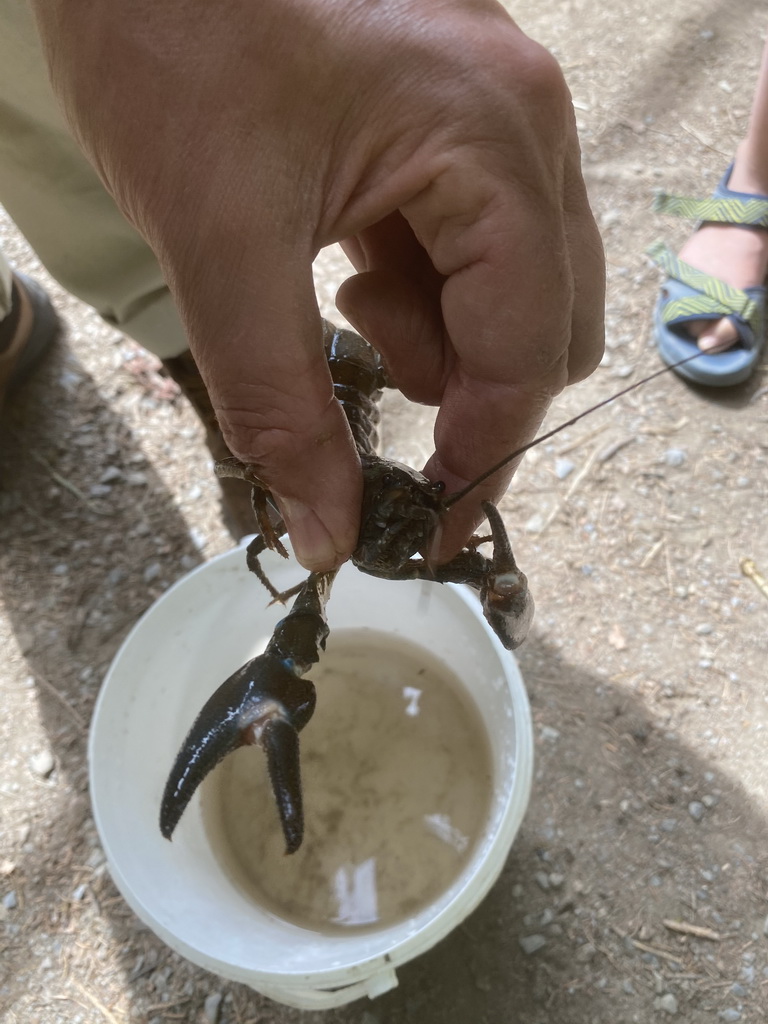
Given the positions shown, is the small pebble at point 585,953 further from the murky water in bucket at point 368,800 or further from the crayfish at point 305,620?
the crayfish at point 305,620

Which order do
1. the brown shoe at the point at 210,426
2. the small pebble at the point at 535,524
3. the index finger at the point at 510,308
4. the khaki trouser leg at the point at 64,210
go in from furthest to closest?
the small pebble at the point at 535,524
the brown shoe at the point at 210,426
the khaki trouser leg at the point at 64,210
the index finger at the point at 510,308

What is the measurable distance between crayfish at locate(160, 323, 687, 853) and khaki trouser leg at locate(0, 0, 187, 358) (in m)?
0.91

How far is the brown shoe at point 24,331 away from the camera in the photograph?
3.01m

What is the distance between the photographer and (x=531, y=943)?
2.06 metres

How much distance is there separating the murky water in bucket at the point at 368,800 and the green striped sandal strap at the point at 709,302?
1677mm

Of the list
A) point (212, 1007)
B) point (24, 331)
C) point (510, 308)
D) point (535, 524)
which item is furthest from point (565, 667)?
point (24, 331)

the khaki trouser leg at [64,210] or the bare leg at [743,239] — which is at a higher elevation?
the khaki trouser leg at [64,210]

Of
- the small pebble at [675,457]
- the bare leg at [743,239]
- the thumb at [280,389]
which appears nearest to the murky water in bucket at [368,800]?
the thumb at [280,389]

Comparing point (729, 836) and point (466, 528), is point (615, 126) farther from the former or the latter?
point (729, 836)

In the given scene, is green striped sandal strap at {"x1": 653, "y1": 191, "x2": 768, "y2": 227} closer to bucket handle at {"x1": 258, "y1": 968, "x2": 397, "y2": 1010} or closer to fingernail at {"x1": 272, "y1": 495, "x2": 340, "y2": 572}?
A: fingernail at {"x1": 272, "y1": 495, "x2": 340, "y2": 572}

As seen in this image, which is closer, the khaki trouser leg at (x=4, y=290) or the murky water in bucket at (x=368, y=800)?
the murky water in bucket at (x=368, y=800)

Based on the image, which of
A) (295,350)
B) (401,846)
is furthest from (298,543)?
(401,846)

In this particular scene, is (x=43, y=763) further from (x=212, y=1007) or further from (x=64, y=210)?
(x=64, y=210)

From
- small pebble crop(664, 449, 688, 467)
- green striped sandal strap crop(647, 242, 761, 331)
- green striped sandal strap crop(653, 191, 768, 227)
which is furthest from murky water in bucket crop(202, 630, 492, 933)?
green striped sandal strap crop(653, 191, 768, 227)
